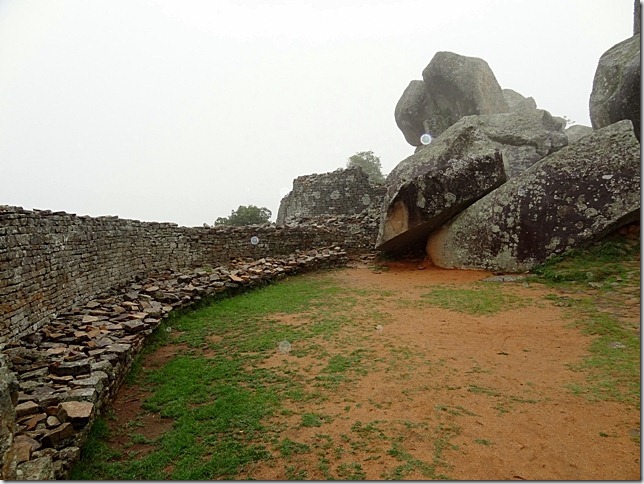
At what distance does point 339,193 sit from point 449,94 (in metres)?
13.7

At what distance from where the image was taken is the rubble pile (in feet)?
12.6

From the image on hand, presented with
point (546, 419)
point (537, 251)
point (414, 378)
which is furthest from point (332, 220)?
point (546, 419)

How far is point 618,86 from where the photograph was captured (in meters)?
14.3

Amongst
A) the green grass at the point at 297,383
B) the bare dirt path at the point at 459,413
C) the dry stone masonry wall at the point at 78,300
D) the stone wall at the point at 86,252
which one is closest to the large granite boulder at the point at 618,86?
the green grass at the point at 297,383

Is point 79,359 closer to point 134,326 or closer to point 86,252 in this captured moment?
point 134,326

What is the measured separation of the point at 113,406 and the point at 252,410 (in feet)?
5.93

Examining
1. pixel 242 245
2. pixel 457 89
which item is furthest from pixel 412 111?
pixel 242 245

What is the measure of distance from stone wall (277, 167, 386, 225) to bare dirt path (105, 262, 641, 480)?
14.5 meters

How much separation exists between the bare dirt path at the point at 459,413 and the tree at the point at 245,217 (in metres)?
17.7

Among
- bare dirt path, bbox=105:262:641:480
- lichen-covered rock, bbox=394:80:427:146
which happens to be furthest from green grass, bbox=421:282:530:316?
lichen-covered rock, bbox=394:80:427:146

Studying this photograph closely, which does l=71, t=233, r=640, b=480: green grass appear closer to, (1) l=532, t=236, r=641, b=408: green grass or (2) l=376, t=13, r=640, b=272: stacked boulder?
(1) l=532, t=236, r=641, b=408: green grass

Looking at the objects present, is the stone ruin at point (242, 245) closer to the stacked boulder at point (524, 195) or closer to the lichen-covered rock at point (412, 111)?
the stacked boulder at point (524, 195)

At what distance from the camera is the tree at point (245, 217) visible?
24250 mm

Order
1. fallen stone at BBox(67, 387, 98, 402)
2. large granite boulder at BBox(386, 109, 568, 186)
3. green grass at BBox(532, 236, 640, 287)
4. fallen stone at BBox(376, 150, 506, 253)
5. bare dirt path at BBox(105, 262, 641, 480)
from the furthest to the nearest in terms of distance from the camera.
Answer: large granite boulder at BBox(386, 109, 568, 186), fallen stone at BBox(376, 150, 506, 253), green grass at BBox(532, 236, 640, 287), fallen stone at BBox(67, 387, 98, 402), bare dirt path at BBox(105, 262, 641, 480)
